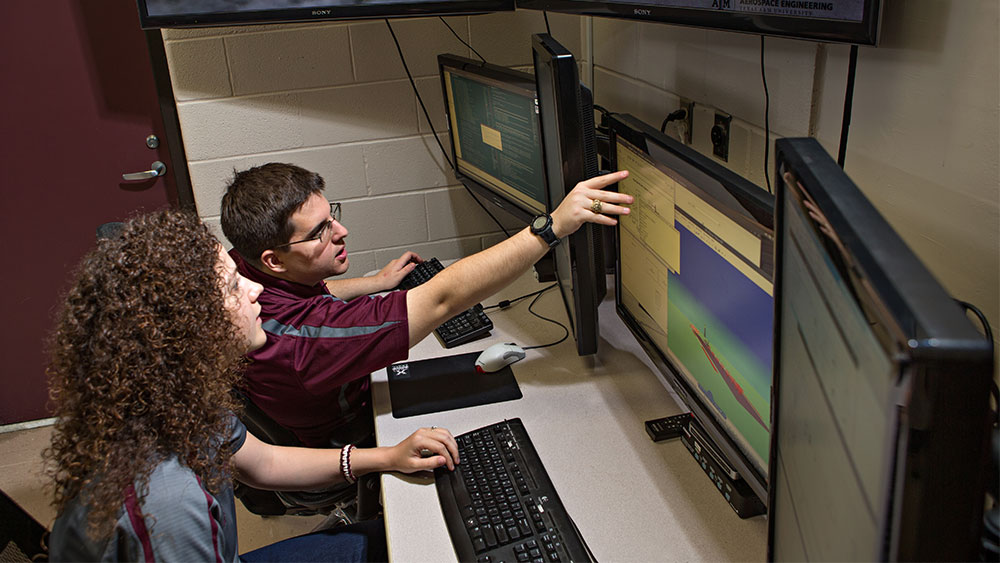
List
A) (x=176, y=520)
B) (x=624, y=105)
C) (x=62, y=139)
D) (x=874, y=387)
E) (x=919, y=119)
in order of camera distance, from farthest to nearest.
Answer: (x=62, y=139) → (x=624, y=105) → (x=919, y=119) → (x=176, y=520) → (x=874, y=387)

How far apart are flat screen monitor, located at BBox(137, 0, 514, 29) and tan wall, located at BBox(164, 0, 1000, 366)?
0.87 feet

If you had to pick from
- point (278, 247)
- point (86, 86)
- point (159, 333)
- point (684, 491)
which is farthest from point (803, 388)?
point (86, 86)

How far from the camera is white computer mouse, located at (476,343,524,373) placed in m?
1.53

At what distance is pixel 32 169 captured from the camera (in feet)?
8.05

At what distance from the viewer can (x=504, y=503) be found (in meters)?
1.15

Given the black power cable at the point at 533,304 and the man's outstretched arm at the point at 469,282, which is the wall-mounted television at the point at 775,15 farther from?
the black power cable at the point at 533,304

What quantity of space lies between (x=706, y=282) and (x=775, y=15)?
1.49ft

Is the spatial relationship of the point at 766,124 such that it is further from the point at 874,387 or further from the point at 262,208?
the point at 874,387

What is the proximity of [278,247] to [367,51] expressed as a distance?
1.00m

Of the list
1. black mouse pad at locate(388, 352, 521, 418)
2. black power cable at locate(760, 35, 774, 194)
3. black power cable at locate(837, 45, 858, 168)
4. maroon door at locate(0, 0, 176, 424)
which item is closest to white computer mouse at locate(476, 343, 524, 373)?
black mouse pad at locate(388, 352, 521, 418)

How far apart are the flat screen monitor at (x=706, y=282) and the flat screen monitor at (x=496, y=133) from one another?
34cm

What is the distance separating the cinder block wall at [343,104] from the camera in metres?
2.26

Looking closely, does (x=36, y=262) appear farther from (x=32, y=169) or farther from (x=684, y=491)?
(x=684, y=491)

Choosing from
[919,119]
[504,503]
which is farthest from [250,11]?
[919,119]
